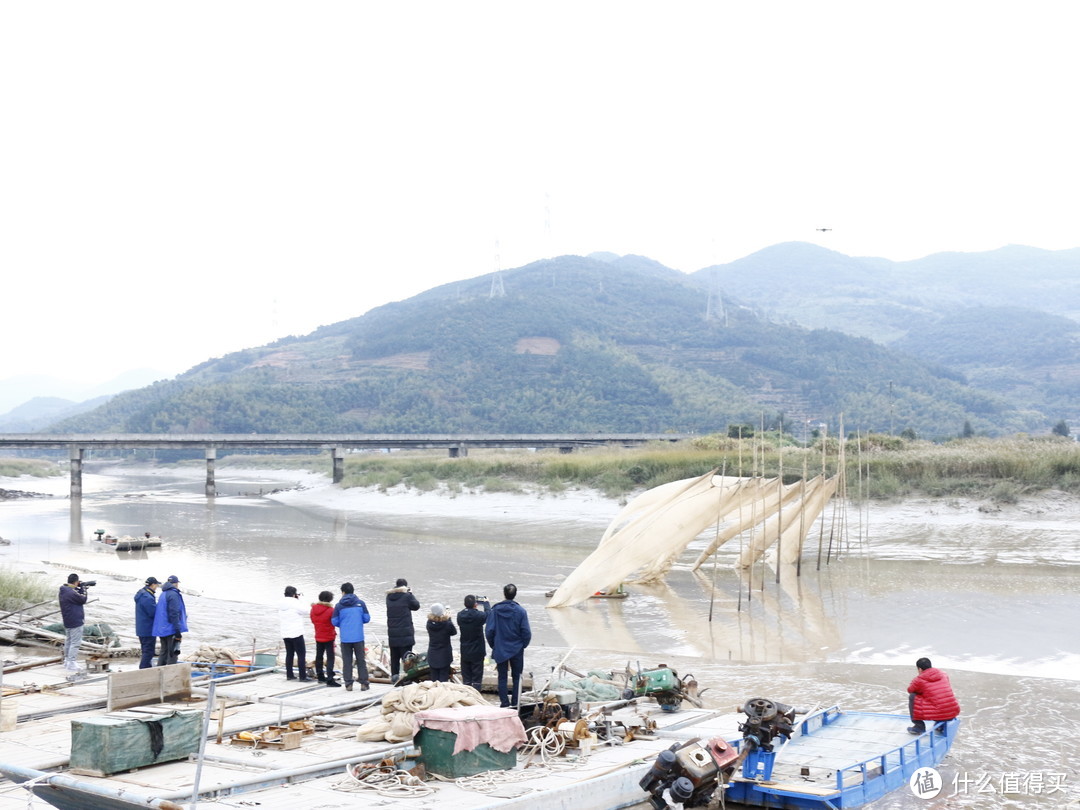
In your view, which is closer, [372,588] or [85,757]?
[85,757]

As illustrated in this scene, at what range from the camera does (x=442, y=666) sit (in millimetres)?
12391

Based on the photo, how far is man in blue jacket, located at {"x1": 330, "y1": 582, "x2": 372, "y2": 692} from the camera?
12836mm

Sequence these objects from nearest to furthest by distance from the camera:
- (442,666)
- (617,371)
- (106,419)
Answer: (442,666) → (617,371) → (106,419)

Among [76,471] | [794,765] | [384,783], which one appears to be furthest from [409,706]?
[76,471]

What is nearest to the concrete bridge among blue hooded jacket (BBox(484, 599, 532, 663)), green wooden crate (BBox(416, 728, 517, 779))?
blue hooded jacket (BBox(484, 599, 532, 663))

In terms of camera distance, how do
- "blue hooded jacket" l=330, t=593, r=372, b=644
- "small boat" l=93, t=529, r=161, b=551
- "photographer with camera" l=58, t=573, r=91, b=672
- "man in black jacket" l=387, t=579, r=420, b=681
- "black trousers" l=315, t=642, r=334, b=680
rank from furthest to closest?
"small boat" l=93, t=529, r=161, b=551 → "photographer with camera" l=58, t=573, r=91, b=672 → "black trousers" l=315, t=642, r=334, b=680 → "man in black jacket" l=387, t=579, r=420, b=681 → "blue hooded jacket" l=330, t=593, r=372, b=644

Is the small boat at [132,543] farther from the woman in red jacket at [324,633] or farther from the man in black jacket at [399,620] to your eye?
the man in black jacket at [399,620]

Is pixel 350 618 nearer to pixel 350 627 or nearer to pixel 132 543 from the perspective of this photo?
pixel 350 627

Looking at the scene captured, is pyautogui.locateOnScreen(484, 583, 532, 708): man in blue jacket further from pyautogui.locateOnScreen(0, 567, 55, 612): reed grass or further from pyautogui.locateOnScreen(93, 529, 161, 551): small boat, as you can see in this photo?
pyautogui.locateOnScreen(93, 529, 161, 551): small boat

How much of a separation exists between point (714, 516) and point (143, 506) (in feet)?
153

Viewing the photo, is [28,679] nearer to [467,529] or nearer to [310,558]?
[310,558]

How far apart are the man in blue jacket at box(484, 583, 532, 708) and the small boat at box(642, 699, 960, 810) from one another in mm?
2366

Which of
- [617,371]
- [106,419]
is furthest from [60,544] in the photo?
[106,419]

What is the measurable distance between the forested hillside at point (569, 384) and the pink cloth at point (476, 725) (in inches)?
4259
